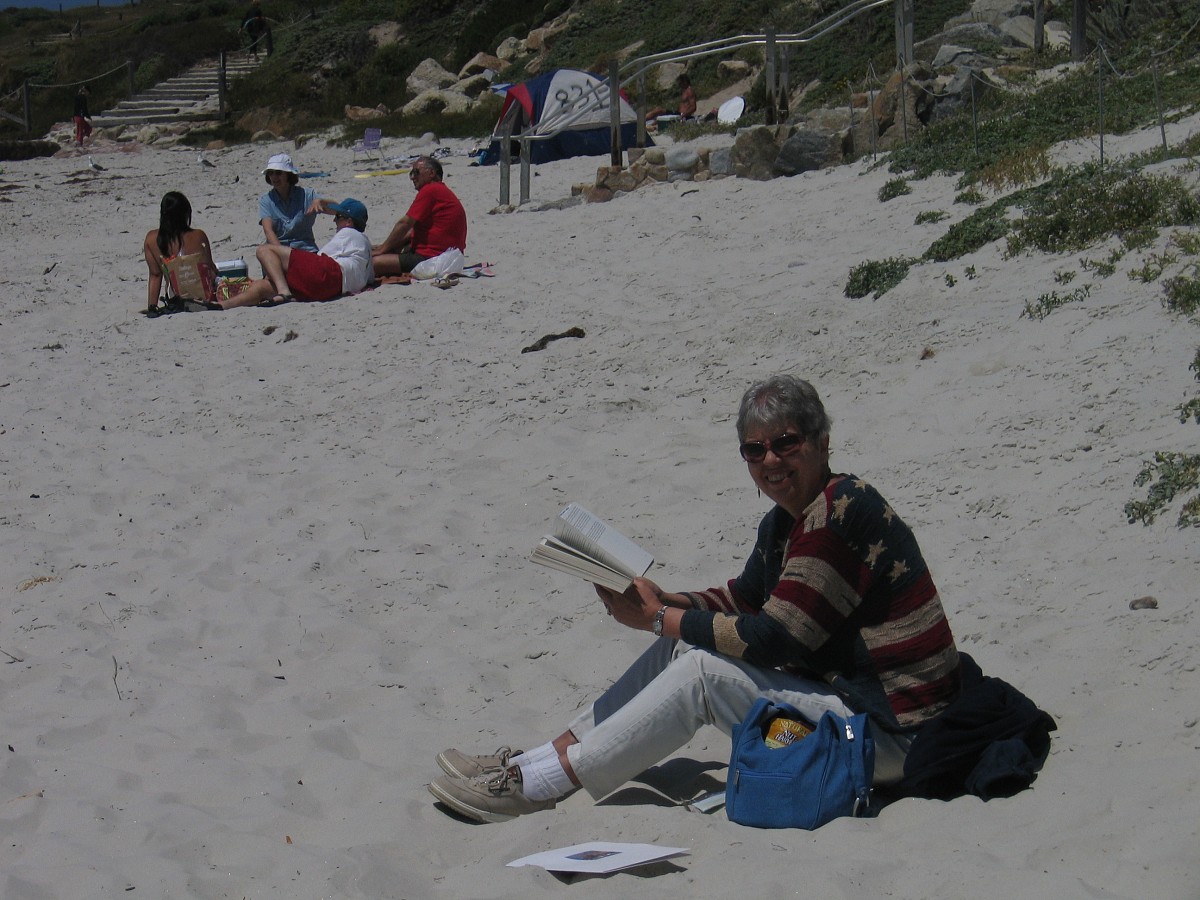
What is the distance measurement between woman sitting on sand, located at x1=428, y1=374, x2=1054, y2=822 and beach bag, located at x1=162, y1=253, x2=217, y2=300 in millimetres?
6598

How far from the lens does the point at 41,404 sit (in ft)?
23.5

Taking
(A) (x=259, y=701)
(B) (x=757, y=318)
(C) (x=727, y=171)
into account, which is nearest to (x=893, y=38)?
(C) (x=727, y=171)

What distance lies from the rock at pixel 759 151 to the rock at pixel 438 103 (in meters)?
14.2

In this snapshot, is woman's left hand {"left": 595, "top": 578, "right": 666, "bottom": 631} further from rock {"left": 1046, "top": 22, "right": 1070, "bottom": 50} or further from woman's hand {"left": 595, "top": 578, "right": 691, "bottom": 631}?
rock {"left": 1046, "top": 22, "right": 1070, "bottom": 50}

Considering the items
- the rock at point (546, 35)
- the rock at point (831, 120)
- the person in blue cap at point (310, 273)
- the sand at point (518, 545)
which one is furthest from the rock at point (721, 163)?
the rock at point (546, 35)

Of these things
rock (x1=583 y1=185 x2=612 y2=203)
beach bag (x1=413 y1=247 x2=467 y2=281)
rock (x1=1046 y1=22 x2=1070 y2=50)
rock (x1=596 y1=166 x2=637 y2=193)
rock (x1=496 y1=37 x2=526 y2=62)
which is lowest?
beach bag (x1=413 y1=247 x2=467 y2=281)

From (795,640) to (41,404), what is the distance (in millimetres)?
5609

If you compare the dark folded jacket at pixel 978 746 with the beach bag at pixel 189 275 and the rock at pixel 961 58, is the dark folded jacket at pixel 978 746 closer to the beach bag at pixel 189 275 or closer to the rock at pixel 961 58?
the beach bag at pixel 189 275

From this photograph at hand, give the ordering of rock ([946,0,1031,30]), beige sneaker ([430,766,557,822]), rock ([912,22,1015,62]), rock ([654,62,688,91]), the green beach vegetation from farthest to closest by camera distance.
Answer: rock ([654,62,688,91]) → rock ([946,0,1031,30]) → rock ([912,22,1015,62]) → the green beach vegetation → beige sneaker ([430,766,557,822])

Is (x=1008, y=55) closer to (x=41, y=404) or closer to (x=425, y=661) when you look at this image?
(x=41, y=404)

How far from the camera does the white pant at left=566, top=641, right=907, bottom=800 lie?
3055mm

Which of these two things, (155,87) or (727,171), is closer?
(727,171)

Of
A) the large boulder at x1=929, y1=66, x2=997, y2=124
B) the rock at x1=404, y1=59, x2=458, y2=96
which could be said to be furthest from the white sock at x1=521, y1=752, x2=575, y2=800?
the rock at x1=404, y1=59, x2=458, y2=96

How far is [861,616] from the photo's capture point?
302 cm
